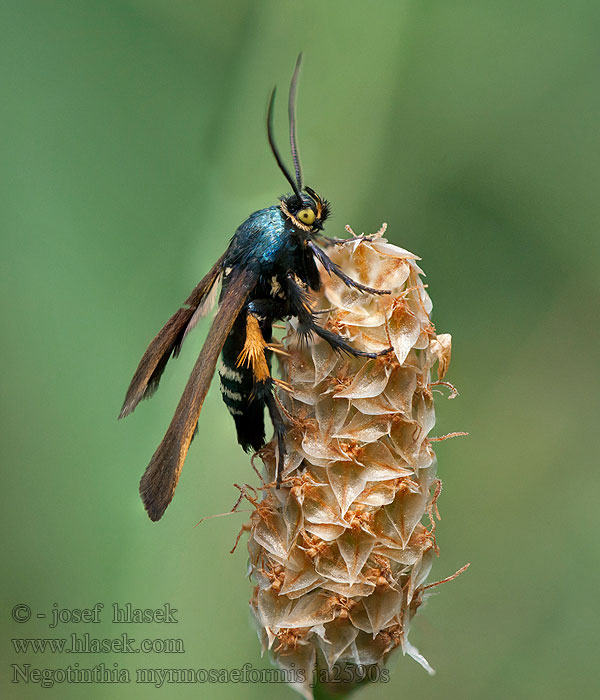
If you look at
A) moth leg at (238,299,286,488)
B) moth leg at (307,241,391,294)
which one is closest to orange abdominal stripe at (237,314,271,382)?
moth leg at (238,299,286,488)

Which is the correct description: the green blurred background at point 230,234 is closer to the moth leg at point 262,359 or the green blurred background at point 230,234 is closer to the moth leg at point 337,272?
the moth leg at point 262,359

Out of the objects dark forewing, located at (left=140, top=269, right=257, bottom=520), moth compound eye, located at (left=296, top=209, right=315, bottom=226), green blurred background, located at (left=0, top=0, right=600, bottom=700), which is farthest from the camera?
A: green blurred background, located at (left=0, top=0, right=600, bottom=700)

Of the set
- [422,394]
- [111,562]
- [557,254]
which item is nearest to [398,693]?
[111,562]

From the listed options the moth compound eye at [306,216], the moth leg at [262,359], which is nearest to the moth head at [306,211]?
the moth compound eye at [306,216]

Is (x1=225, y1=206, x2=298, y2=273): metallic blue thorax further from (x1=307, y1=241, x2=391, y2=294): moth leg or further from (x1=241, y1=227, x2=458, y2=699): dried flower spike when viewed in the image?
(x1=241, y1=227, x2=458, y2=699): dried flower spike

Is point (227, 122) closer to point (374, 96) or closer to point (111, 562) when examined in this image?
point (374, 96)

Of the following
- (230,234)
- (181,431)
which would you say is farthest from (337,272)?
(230,234)

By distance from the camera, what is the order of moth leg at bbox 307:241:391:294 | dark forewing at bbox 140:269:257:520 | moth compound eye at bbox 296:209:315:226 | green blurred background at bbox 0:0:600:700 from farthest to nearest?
green blurred background at bbox 0:0:600:700, moth compound eye at bbox 296:209:315:226, moth leg at bbox 307:241:391:294, dark forewing at bbox 140:269:257:520
